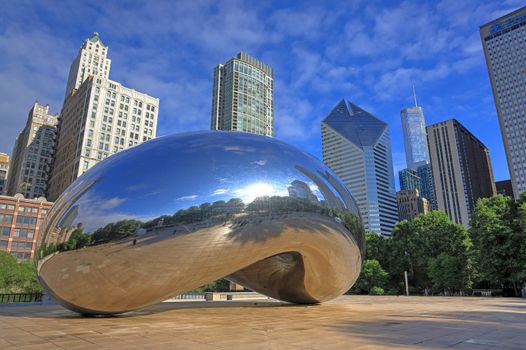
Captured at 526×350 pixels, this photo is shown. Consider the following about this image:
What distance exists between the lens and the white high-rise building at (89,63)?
14125 cm

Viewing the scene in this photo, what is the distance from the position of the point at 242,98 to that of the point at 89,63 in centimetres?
6663

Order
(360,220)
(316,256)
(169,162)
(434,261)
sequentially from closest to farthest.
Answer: (169,162)
(316,256)
(360,220)
(434,261)

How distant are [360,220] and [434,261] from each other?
30229mm

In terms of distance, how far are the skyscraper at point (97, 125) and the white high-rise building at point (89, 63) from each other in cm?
3022

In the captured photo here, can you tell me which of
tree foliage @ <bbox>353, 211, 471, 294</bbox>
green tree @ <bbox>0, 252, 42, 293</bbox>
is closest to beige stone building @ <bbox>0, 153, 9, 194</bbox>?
green tree @ <bbox>0, 252, 42, 293</bbox>

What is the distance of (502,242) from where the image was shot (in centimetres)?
3127

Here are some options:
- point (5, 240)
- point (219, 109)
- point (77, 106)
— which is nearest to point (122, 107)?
point (77, 106)

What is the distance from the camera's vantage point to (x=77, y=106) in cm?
10819

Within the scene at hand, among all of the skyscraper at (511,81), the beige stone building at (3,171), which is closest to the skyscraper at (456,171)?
the skyscraper at (511,81)

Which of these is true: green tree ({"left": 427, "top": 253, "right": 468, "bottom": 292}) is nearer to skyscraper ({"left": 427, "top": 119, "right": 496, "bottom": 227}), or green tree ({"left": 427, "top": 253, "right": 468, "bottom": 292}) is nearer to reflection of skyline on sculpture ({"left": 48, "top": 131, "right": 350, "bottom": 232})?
reflection of skyline on sculpture ({"left": 48, "top": 131, "right": 350, "bottom": 232})

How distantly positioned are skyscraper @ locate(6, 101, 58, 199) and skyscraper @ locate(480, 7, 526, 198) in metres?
166

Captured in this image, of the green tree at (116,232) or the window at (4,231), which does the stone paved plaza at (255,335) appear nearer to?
the green tree at (116,232)

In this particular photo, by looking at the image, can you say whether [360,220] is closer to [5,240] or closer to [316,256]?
[316,256]

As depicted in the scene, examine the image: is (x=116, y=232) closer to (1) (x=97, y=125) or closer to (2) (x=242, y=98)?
(1) (x=97, y=125)
